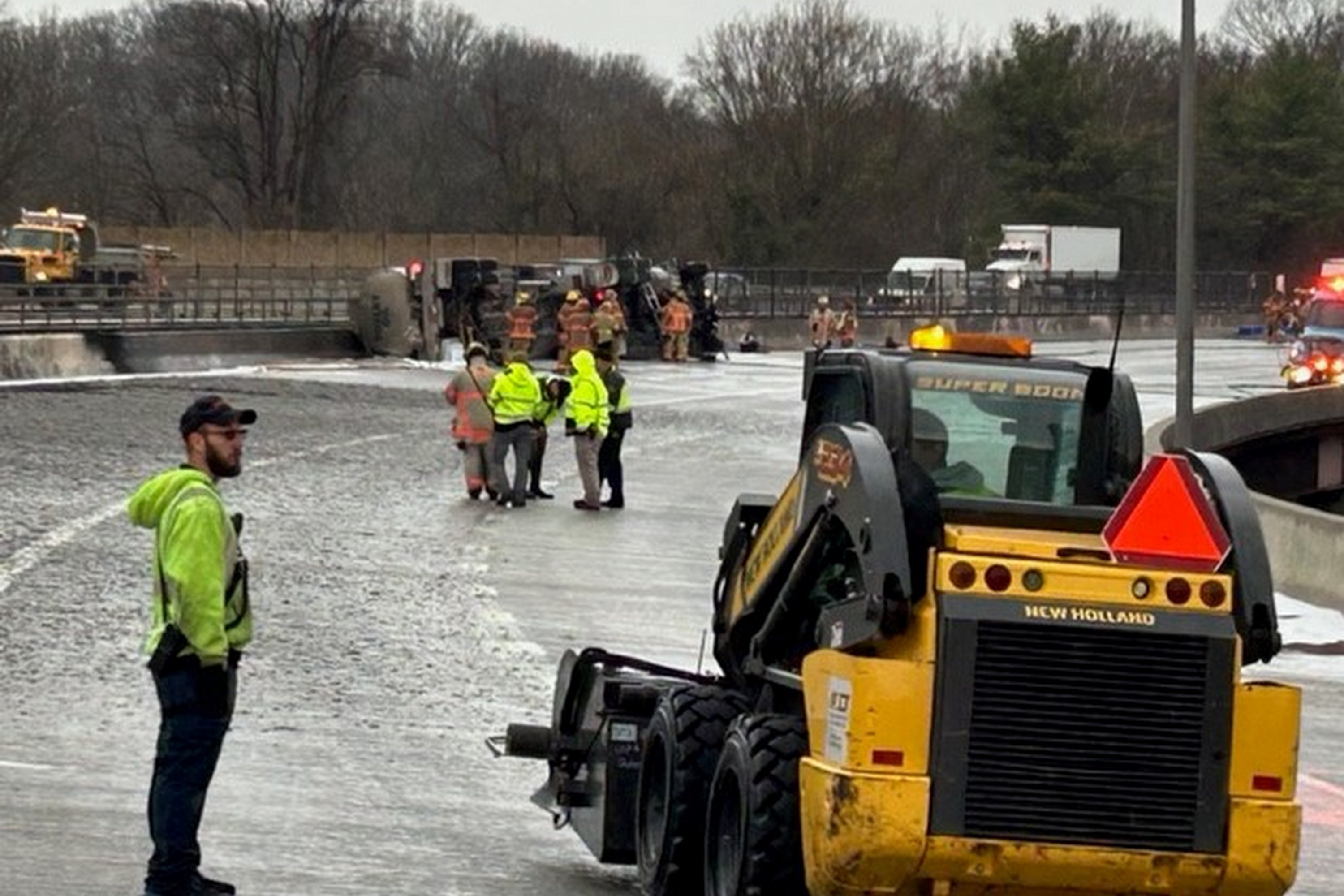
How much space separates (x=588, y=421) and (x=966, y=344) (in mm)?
19325

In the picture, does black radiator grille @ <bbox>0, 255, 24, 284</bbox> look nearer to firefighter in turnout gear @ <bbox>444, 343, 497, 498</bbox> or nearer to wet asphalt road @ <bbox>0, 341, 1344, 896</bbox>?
wet asphalt road @ <bbox>0, 341, 1344, 896</bbox>

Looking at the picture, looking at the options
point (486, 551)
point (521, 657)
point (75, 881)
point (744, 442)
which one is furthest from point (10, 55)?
point (75, 881)

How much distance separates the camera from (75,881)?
10375 mm

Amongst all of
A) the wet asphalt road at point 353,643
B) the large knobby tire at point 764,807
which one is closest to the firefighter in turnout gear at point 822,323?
the wet asphalt road at point 353,643

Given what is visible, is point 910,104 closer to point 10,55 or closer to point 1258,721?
point 10,55

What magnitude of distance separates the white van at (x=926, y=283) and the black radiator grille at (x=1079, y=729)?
79.2 m

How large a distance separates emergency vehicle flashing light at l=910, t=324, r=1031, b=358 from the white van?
77325 mm

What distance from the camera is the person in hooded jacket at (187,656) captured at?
977cm

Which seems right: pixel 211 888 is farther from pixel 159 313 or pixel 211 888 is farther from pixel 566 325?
pixel 159 313

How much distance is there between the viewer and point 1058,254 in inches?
4097

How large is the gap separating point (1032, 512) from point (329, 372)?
4509 cm

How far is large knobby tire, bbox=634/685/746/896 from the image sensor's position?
9875 mm

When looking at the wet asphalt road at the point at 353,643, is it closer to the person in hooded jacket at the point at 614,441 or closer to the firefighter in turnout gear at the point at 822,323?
the person in hooded jacket at the point at 614,441

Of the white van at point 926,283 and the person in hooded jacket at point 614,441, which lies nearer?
the person in hooded jacket at point 614,441
